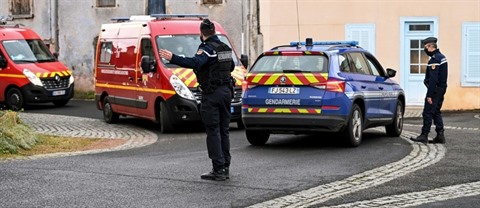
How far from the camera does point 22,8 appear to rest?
33.8 metres

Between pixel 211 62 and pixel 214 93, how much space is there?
1.15ft

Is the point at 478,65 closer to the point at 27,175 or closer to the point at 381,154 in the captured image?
the point at 381,154

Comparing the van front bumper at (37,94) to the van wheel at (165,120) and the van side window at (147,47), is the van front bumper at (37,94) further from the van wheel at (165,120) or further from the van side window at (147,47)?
the van wheel at (165,120)

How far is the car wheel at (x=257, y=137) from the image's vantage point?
49.9 feet

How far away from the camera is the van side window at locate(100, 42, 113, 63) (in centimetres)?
2039

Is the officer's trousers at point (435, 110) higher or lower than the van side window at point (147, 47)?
lower

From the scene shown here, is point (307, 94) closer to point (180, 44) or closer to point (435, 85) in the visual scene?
point (435, 85)

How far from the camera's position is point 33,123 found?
2080 cm

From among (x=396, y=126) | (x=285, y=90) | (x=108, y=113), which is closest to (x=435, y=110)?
(x=396, y=126)

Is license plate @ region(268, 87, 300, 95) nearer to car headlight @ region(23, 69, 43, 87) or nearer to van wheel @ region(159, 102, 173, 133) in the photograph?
van wheel @ region(159, 102, 173, 133)

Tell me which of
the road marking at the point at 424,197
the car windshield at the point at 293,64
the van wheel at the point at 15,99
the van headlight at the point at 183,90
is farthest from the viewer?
the van wheel at the point at 15,99

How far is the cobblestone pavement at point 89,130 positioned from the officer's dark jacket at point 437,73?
4759mm

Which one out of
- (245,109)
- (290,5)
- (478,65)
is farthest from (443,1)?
(245,109)

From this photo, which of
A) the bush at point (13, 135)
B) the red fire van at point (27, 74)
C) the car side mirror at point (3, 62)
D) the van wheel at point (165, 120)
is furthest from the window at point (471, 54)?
the bush at point (13, 135)
